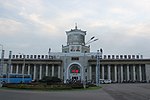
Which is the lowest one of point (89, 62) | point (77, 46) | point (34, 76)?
point (34, 76)

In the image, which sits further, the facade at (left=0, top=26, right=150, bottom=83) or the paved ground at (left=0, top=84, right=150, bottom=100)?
the facade at (left=0, top=26, right=150, bottom=83)

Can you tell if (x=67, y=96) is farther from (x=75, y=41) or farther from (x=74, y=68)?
(x=74, y=68)

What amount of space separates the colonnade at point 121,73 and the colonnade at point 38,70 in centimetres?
1250

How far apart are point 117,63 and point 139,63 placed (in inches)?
298

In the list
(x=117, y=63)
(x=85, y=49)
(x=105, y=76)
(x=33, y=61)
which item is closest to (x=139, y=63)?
(x=117, y=63)

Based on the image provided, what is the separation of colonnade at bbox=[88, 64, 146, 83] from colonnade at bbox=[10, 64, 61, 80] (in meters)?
12.5

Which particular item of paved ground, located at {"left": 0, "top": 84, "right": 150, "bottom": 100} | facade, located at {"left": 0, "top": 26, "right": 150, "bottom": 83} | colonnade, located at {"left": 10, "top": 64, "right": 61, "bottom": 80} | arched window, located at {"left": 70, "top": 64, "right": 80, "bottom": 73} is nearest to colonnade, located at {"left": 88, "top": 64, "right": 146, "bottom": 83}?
facade, located at {"left": 0, "top": 26, "right": 150, "bottom": 83}

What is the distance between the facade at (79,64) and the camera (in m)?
78.4

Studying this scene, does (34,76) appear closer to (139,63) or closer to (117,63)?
(117,63)

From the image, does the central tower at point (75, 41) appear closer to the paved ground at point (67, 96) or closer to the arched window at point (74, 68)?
the arched window at point (74, 68)

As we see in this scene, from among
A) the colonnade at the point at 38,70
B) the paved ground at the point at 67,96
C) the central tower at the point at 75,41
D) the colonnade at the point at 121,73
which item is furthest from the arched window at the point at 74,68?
the paved ground at the point at 67,96

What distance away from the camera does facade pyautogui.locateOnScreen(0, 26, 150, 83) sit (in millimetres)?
78375

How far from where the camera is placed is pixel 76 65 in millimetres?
80312

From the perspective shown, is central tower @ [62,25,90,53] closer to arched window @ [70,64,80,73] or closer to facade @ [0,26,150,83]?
facade @ [0,26,150,83]
